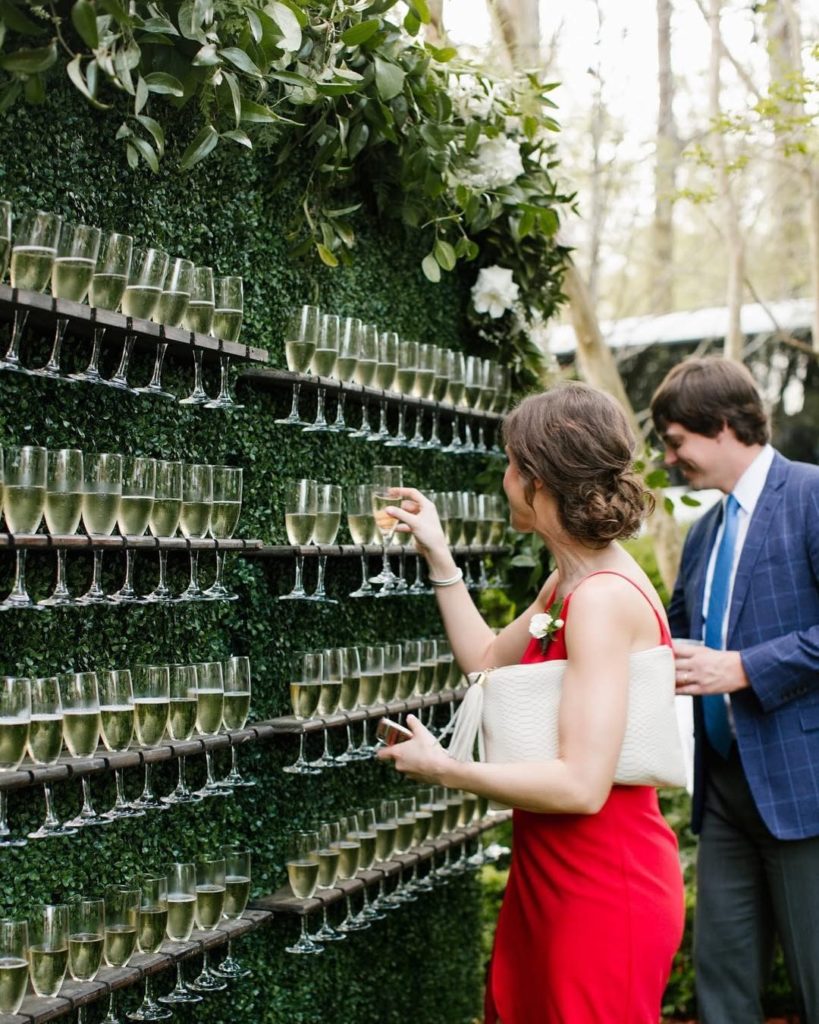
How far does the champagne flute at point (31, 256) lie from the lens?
2365 millimetres

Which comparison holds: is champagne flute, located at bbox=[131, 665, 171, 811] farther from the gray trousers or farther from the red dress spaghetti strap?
the gray trousers

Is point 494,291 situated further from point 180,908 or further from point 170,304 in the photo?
point 180,908

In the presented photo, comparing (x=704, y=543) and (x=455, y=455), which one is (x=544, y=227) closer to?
(x=455, y=455)

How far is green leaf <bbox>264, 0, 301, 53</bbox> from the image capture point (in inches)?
104

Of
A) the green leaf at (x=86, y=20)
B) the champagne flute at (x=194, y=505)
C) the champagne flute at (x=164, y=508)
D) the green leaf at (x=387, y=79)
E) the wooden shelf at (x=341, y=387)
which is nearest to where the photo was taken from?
the green leaf at (x=86, y=20)

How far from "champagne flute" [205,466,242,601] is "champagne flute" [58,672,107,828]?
495mm

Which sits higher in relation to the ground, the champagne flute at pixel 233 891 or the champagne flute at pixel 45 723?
the champagne flute at pixel 45 723

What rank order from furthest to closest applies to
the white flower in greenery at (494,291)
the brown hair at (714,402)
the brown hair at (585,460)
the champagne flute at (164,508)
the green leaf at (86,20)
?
1. the white flower in greenery at (494,291)
2. the brown hair at (714,402)
3. the champagne flute at (164,508)
4. the brown hair at (585,460)
5. the green leaf at (86,20)

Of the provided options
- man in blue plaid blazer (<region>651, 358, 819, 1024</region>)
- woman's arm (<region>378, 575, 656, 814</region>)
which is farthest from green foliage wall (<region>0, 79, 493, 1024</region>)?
man in blue plaid blazer (<region>651, 358, 819, 1024</region>)

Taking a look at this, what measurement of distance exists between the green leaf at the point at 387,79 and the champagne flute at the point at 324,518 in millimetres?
1014

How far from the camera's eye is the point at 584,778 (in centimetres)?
235

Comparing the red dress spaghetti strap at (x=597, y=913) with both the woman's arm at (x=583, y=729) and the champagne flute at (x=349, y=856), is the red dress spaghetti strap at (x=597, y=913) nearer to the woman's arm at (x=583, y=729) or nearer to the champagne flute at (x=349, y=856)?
the woman's arm at (x=583, y=729)

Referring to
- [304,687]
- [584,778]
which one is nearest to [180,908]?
[304,687]

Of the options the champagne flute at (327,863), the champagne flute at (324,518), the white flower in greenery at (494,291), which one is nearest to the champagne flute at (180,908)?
the champagne flute at (327,863)
